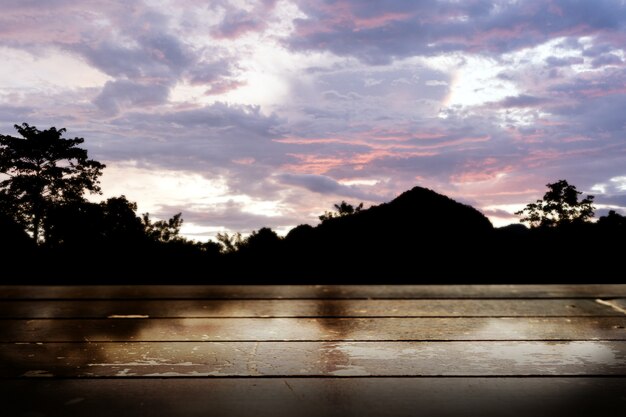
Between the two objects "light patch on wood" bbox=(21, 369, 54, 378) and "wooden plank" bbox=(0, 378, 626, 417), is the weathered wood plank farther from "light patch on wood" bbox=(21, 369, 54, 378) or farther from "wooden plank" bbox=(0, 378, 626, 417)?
"light patch on wood" bbox=(21, 369, 54, 378)

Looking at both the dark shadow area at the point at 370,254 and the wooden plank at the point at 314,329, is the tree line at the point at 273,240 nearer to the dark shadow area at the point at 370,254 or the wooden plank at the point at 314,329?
the dark shadow area at the point at 370,254

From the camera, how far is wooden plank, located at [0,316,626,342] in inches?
82.3

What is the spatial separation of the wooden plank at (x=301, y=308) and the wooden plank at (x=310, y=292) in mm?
202

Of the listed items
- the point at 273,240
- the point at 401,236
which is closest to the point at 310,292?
the point at 273,240

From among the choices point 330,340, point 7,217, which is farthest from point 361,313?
point 7,217

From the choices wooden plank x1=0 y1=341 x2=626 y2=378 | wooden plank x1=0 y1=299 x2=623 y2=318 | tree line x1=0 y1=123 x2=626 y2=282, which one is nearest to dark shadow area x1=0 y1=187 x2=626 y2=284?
tree line x1=0 y1=123 x2=626 y2=282

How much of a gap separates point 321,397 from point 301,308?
4.81 ft

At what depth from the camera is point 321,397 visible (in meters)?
1.36

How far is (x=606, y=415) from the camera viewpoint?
48.6 inches

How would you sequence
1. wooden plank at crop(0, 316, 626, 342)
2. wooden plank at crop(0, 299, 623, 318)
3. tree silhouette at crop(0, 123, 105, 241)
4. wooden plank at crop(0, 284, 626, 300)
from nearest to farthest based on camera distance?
wooden plank at crop(0, 316, 626, 342), wooden plank at crop(0, 299, 623, 318), wooden plank at crop(0, 284, 626, 300), tree silhouette at crop(0, 123, 105, 241)

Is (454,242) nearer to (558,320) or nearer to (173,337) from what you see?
(558,320)

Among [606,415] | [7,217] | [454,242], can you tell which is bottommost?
[606,415]

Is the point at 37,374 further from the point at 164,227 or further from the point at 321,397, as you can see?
the point at 164,227

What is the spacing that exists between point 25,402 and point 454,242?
12.6 metres
